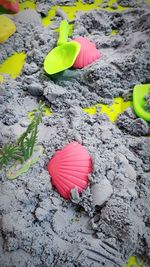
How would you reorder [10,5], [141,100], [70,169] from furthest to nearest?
[10,5] < [141,100] < [70,169]

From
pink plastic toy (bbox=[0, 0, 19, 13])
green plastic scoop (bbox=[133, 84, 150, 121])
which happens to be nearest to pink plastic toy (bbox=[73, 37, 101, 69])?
green plastic scoop (bbox=[133, 84, 150, 121])

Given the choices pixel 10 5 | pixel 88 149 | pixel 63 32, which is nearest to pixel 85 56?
pixel 63 32

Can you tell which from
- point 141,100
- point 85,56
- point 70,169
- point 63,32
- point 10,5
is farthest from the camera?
point 10,5

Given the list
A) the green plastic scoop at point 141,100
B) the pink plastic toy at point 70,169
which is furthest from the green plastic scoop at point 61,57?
the pink plastic toy at point 70,169

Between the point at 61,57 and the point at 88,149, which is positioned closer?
the point at 88,149

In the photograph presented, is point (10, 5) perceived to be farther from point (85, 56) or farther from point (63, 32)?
point (85, 56)

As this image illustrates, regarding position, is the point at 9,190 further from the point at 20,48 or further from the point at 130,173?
the point at 20,48

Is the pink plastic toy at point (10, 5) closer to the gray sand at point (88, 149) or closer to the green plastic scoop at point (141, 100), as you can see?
the gray sand at point (88, 149)

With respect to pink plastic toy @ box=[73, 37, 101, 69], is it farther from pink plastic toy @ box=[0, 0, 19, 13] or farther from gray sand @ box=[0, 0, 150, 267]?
pink plastic toy @ box=[0, 0, 19, 13]
